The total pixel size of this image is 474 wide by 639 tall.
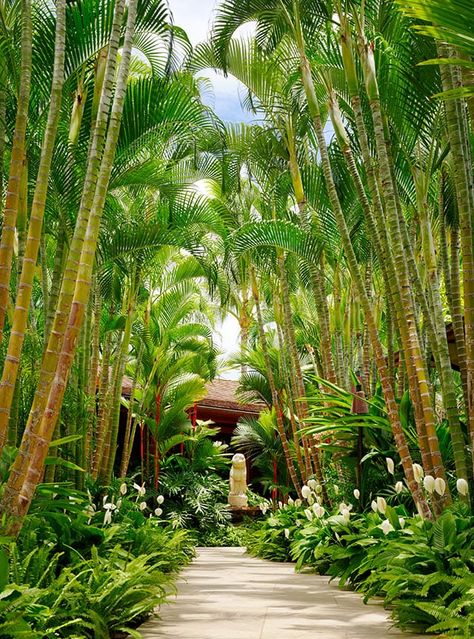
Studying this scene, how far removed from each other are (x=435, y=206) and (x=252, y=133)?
320 cm

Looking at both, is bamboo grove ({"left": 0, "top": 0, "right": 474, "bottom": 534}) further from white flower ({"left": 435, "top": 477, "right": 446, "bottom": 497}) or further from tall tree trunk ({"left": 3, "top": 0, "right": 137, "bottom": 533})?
white flower ({"left": 435, "top": 477, "right": 446, "bottom": 497})

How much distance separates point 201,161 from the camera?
9.48m

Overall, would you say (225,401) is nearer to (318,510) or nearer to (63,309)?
(318,510)

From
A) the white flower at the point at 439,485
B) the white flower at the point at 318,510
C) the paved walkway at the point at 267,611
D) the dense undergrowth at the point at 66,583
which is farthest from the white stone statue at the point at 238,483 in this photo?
the white flower at the point at 439,485

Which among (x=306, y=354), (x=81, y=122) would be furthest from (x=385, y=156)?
(x=306, y=354)

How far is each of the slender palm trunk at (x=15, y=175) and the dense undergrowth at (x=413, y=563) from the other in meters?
2.34

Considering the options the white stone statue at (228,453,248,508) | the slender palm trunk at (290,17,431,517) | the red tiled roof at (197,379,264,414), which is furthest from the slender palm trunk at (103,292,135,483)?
the red tiled roof at (197,379,264,414)

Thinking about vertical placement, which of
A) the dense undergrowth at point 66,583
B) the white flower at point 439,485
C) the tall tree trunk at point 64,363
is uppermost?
the tall tree trunk at point 64,363

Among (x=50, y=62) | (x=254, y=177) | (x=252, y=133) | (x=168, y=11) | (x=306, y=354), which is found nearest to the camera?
(x=50, y=62)

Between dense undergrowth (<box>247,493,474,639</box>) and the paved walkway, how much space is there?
151 mm

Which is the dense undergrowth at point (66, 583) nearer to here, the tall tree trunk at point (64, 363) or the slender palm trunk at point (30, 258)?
the tall tree trunk at point (64, 363)

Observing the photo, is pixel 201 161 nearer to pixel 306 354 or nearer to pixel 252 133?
pixel 252 133

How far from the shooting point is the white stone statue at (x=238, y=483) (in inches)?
571

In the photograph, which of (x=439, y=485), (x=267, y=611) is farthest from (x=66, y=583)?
(x=439, y=485)
